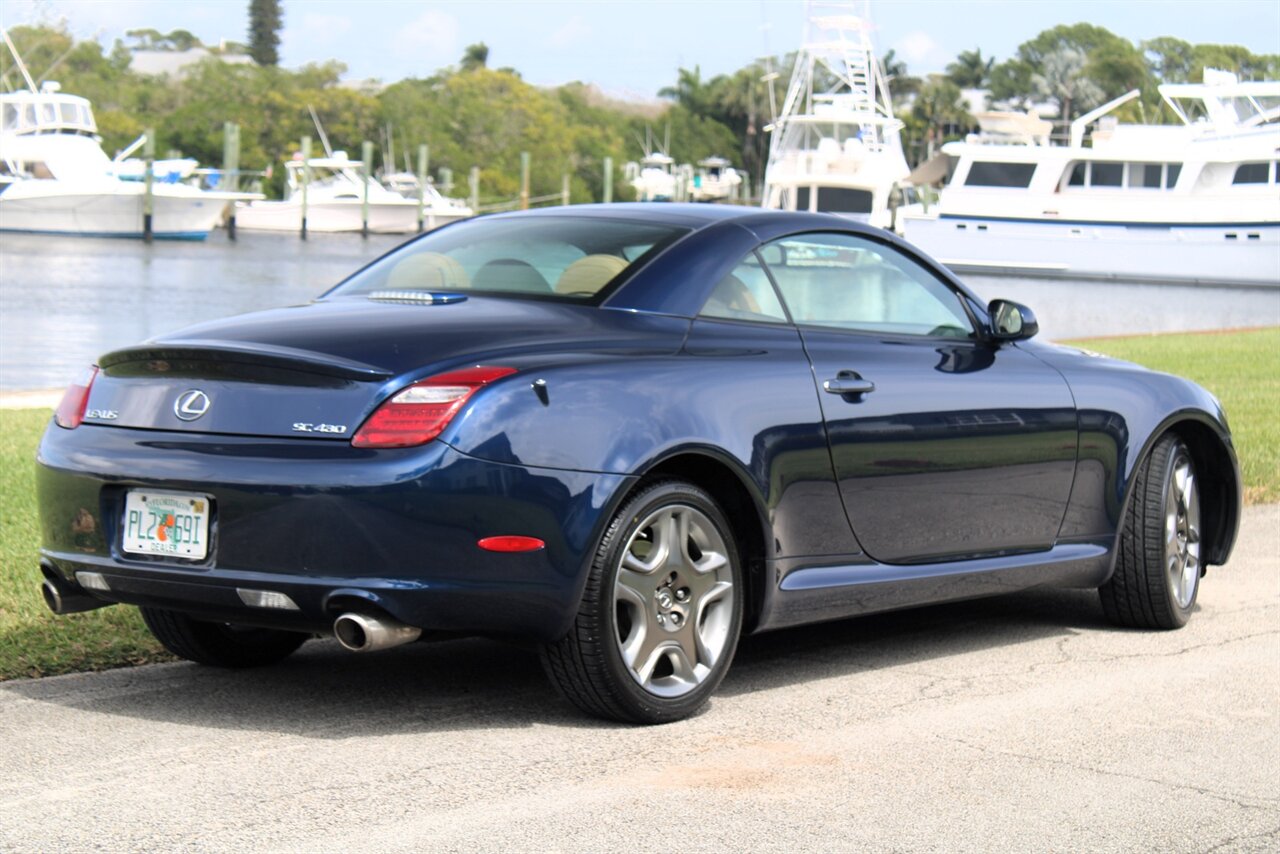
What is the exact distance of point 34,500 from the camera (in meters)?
9.14

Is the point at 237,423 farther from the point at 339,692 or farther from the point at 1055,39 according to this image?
the point at 1055,39

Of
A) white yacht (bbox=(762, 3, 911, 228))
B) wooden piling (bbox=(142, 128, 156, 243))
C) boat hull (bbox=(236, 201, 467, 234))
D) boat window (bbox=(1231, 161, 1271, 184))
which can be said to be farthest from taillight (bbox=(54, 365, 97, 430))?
boat hull (bbox=(236, 201, 467, 234))

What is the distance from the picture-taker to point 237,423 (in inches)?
193

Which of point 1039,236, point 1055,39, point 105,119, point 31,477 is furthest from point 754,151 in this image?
point 31,477

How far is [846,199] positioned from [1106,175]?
1715 cm

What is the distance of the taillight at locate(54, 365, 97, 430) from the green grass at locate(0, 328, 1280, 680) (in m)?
0.92

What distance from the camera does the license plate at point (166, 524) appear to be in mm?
4922

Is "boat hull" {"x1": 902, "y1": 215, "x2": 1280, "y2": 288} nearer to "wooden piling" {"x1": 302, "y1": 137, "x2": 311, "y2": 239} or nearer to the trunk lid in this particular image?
"wooden piling" {"x1": 302, "y1": 137, "x2": 311, "y2": 239}

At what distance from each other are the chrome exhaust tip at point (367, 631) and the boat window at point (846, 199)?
218 feet

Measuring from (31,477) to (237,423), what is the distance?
5.38 meters

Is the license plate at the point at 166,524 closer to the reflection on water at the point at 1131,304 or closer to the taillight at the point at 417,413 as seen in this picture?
the taillight at the point at 417,413

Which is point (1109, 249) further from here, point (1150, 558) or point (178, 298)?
point (1150, 558)

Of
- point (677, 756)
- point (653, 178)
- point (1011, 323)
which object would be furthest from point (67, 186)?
point (677, 756)

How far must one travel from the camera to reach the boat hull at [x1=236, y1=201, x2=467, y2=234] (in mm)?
100875
